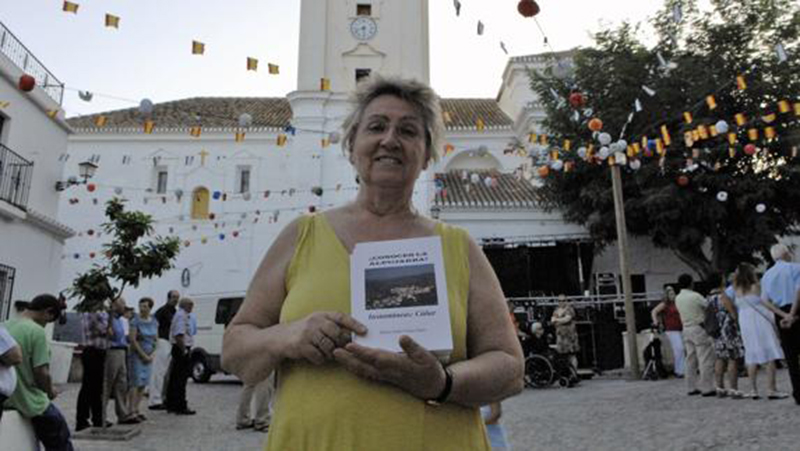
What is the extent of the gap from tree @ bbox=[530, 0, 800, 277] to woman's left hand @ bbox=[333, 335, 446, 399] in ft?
56.3

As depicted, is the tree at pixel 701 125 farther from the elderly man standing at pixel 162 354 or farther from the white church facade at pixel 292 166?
the elderly man standing at pixel 162 354

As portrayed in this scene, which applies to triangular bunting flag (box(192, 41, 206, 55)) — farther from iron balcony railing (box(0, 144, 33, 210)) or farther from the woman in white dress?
the woman in white dress

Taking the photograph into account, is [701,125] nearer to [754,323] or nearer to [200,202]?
[754,323]

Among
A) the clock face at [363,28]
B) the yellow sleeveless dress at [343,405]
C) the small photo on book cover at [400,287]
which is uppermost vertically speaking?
the clock face at [363,28]

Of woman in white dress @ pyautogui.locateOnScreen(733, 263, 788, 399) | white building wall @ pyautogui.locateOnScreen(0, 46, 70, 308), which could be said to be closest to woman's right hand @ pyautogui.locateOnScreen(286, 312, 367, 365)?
woman in white dress @ pyautogui.locateOnScreen(733, 263, 788, 399)

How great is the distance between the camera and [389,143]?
187 cm

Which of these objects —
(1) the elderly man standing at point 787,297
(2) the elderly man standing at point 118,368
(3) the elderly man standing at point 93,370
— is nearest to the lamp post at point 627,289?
(1) the elderly man standing at point 787,297

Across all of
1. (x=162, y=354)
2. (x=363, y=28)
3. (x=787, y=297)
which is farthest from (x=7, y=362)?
(x=363, y=28)

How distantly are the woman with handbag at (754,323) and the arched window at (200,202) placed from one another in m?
26.9

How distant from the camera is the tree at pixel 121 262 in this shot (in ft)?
26.7

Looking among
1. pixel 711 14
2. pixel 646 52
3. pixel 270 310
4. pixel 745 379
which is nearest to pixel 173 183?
pixel 646 52

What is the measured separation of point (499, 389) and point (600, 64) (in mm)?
20439

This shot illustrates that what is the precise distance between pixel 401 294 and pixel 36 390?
508 cm

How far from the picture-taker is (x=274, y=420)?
1.65 meters
